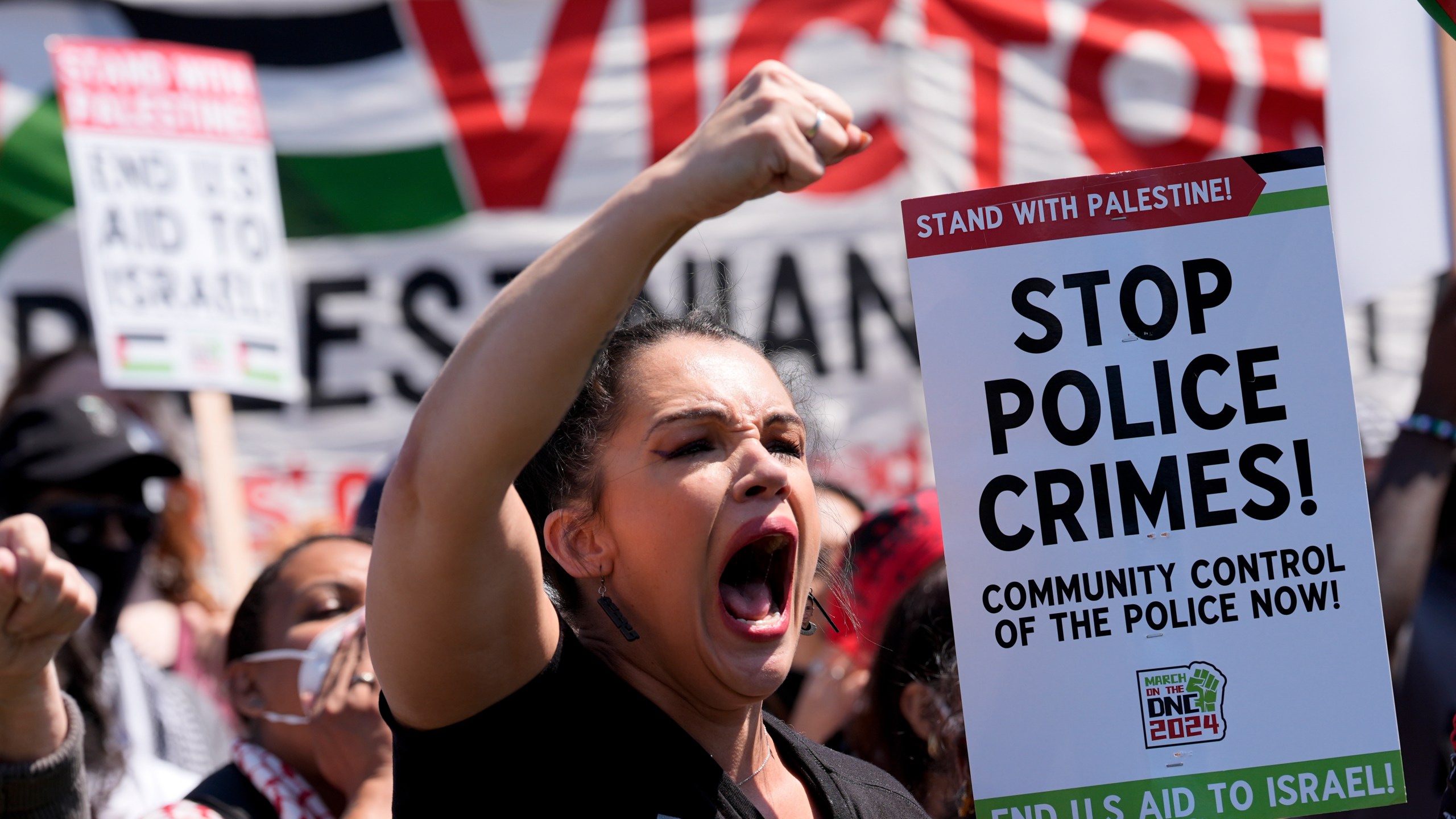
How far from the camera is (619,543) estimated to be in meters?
1.80

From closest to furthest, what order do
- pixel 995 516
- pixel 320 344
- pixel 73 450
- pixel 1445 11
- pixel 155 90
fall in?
1. pixel 995 516
2. pixel 1445 11
3. pixel 73 450
4. pixel 155 90
5. pixel 320 344

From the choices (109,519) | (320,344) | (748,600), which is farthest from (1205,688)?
(320,344)

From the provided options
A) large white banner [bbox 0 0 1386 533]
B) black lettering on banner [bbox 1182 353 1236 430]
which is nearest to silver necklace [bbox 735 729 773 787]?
black lettering on banner [bbox 1182 353 1236 430]

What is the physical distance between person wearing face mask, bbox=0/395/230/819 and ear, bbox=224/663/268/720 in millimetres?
665

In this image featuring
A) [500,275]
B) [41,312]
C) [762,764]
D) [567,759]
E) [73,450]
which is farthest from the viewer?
[500,275]

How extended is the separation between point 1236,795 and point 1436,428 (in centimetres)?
125

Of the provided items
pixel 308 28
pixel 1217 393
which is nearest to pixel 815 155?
pixel 1217 393

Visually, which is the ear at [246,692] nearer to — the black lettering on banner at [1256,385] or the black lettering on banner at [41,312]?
the black lettering on banner at [1256,385]

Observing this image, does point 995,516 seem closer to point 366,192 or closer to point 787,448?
point 787,448

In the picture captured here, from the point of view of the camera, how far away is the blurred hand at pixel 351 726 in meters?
2.68

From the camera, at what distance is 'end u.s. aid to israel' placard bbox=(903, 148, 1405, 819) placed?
2027 millimetres

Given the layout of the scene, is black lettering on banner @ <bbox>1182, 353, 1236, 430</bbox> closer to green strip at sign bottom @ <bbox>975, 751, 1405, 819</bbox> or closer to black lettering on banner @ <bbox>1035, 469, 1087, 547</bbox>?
black lettering on banner @ <bbox>1035, 469, 1087, 547</bbox>

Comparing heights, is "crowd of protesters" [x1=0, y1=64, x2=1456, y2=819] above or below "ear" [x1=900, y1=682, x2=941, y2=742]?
above

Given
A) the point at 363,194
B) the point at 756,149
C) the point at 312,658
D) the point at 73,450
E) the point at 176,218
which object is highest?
the point at 363,194
